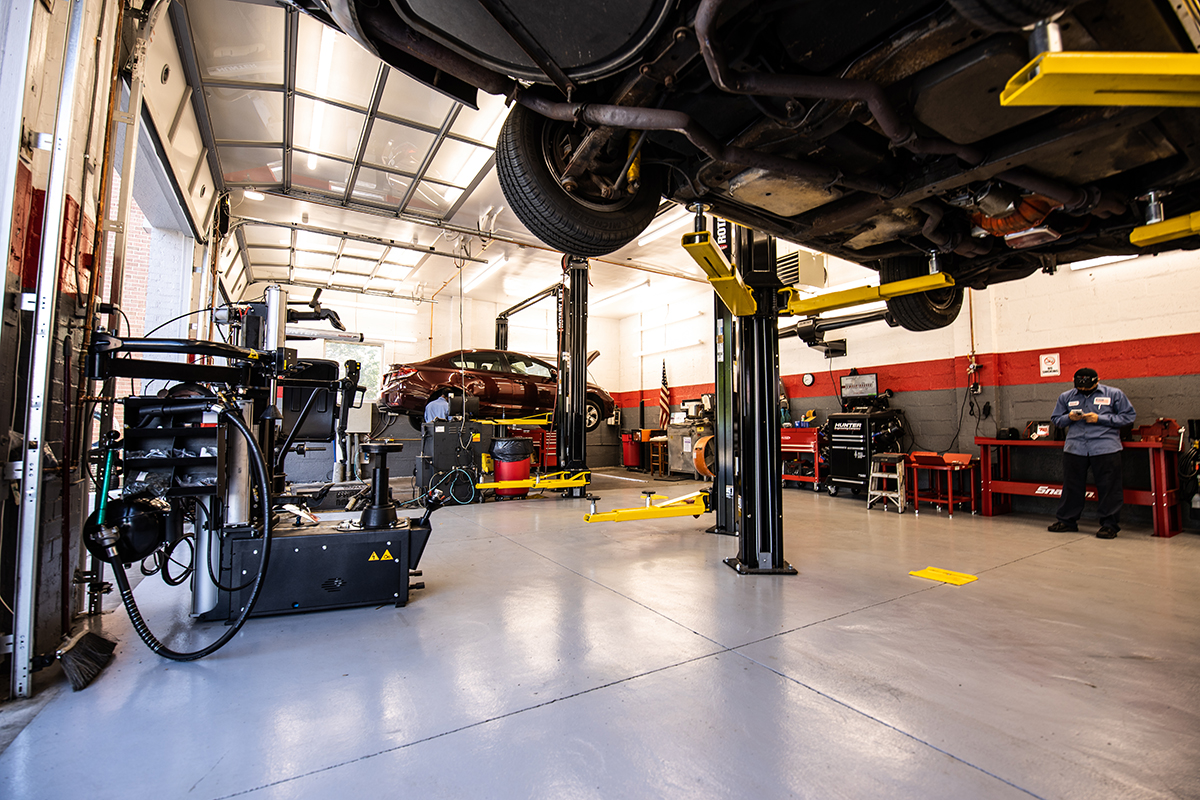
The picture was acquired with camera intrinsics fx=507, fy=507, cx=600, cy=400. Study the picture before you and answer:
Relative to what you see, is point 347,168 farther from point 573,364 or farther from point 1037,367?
point 1037,367

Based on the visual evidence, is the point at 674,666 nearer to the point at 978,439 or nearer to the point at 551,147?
the point at 551,147

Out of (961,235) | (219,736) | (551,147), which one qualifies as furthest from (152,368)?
(961,235)

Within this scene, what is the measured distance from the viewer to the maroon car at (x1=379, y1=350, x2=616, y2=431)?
21.6ft

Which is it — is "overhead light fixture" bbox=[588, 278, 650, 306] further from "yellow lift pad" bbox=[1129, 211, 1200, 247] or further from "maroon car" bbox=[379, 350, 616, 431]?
"yellow lift pad" bbox=[1129, 211, 1200, 247]

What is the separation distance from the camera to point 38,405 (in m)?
1.62

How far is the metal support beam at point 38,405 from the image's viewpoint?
156 centimetres

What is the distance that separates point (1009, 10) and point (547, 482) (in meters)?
5.18

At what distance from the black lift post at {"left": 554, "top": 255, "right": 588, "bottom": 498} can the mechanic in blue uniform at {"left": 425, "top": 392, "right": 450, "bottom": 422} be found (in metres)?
1.39

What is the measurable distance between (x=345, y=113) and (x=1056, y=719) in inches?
228

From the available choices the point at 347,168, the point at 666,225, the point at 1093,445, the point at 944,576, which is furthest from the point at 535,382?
the point at 1093,445

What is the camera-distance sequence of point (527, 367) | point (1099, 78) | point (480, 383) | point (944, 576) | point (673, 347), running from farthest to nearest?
point (673, 347) < point (527, 367) < point (480, 383) < point (944, 576) < point (1099, 78)

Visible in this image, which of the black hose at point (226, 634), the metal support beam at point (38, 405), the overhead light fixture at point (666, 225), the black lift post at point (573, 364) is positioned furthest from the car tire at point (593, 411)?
the metal support beam at point (38, 405)

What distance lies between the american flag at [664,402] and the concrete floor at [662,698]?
7.52 m

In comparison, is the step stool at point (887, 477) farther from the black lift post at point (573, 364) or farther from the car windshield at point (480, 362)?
the car windshield at point (480, 362)
